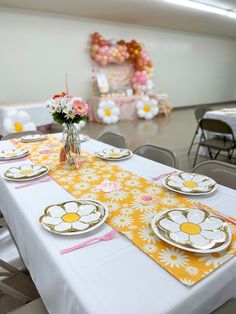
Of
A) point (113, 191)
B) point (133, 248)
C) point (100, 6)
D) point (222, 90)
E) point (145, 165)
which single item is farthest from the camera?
point (222, 90)

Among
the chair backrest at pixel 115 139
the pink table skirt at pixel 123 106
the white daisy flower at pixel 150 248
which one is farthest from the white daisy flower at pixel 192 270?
the pink table skirt at pixel 123 106

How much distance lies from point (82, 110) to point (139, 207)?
0.73 m

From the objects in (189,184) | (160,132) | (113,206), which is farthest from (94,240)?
(160,132)

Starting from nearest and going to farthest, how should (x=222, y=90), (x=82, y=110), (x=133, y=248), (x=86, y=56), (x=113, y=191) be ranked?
1. (x=133, y=248)
2. (x=113, y=191)
3. (x=82, y=110)
4. (x=86, y=56)
5. (x=222, y=90)

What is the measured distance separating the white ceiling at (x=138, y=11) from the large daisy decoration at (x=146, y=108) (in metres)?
2.35

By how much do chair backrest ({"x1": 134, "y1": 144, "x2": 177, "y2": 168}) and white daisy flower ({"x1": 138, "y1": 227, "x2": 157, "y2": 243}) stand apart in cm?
88

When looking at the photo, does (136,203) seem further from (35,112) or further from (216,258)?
(35,112)

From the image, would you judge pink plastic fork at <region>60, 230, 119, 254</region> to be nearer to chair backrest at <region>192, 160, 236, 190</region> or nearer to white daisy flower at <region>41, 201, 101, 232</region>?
white daisy flower at <region>41, 201, 101, 232</region>

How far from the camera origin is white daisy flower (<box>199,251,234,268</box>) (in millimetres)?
768

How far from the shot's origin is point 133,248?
33.3 inches

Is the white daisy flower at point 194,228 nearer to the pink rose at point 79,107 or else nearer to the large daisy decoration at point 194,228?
the large daisy decoration at point 194,228

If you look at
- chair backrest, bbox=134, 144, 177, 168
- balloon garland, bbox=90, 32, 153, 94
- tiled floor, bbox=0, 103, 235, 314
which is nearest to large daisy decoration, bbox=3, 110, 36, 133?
tiled floor, bbox=0, 103, 235, 314

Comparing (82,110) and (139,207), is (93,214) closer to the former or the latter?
(139,207)

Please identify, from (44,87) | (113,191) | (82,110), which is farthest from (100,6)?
(113,191)
